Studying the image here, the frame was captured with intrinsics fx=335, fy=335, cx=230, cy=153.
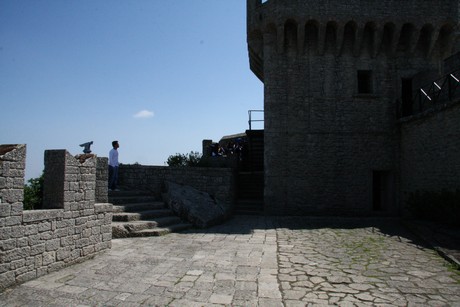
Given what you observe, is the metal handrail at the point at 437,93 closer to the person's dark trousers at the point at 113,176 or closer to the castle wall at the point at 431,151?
the castle wall at the point at 431,151

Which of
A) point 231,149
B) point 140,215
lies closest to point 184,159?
point 231,149

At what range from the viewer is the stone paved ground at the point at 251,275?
4.30 meters

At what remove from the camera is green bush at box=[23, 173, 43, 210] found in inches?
223

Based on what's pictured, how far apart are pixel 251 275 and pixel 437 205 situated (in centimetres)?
732

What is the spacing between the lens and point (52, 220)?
5.48m

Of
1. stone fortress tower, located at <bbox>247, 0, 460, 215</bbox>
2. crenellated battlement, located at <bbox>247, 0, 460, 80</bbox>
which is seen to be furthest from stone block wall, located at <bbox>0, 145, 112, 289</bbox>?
crenellated battlement, located at <bbox>247, 0, 460, 80</bbox>

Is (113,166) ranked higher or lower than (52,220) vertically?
higher

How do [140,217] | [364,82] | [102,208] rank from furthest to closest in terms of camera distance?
1. [364,82]
2. [140,217]
3. [102,208]

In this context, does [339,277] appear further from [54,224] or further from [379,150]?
[379,150]

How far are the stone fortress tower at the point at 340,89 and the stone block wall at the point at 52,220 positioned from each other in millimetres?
7644

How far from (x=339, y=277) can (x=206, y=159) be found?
369 inches

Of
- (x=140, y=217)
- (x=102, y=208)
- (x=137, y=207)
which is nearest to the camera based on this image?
(x=102, y=208)

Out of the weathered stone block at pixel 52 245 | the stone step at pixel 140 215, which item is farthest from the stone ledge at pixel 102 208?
the stone step at pixel 140 215

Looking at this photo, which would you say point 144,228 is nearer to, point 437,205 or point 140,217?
point 140,217
